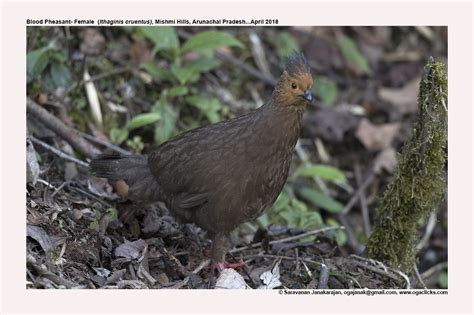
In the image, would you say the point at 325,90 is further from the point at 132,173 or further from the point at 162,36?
the point at 132,173

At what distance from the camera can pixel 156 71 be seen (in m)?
6.66

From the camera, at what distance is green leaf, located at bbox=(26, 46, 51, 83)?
5988 millimetres

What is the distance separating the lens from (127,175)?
5.26m

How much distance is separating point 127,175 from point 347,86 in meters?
4.31

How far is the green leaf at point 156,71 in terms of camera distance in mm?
6637

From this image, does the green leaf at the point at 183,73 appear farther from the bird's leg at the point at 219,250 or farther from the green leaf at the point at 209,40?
the bird's leg at the point at 219,250

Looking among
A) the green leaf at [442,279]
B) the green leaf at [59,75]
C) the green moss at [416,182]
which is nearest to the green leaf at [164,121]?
the green leaf at [59,75]

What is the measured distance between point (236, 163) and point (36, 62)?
2.39m

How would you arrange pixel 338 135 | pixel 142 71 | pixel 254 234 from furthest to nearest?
pixel 338 135
pixel 142 71
pixel 254 234

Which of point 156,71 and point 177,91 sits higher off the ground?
point 156,71

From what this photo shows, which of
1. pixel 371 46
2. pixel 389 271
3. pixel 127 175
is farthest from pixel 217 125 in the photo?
pixel 371 46

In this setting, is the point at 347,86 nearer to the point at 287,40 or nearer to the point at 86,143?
the point at 287,40

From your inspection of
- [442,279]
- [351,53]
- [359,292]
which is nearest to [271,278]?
[359,292]

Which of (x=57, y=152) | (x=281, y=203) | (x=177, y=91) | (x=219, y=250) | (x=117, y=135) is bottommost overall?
(x=219, y=250)
